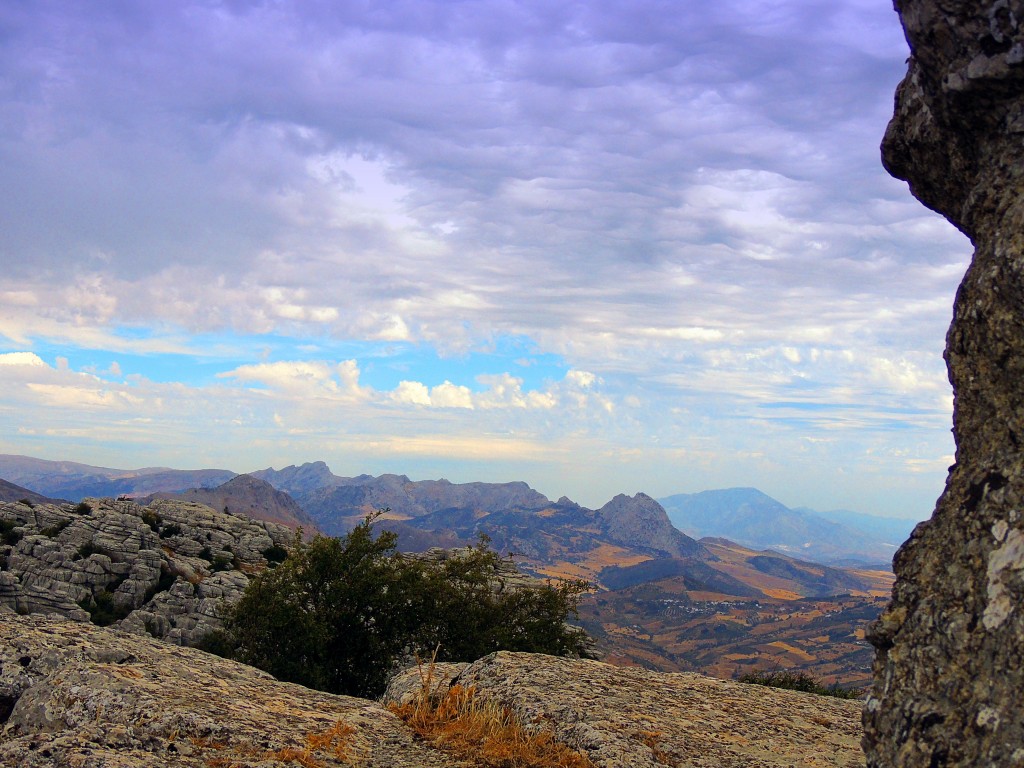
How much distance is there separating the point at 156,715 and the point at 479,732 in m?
4.52

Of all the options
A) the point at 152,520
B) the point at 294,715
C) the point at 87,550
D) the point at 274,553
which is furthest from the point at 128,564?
the point at 294,715

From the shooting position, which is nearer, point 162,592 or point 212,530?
point 162,592

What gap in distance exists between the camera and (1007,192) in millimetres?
6793

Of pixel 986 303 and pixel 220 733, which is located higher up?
pixel 986 303

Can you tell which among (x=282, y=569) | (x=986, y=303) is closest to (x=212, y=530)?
(x=282, y=569)

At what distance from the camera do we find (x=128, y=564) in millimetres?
67250

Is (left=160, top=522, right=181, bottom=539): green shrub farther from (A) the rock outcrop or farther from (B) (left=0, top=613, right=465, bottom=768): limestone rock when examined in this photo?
(B) (left=0, top=613, right=465, bottom=768): limestone rock

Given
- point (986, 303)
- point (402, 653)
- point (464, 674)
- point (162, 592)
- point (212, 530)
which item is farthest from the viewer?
point (212, 530)

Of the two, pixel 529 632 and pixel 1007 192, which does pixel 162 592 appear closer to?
pixel 529 632

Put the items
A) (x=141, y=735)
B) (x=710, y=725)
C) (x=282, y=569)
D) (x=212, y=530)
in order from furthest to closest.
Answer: (x=212, y=530)
(x=282, y=569)
(x=710, y=725)
(x=141, y=735)

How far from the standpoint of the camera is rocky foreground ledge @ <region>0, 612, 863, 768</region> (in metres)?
8.42

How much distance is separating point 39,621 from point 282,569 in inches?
931

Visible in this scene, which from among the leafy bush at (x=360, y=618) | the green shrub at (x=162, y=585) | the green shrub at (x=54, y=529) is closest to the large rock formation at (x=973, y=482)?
the leafy bush at (x=360, y=618)

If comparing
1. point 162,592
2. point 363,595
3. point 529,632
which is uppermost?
point 363,595
